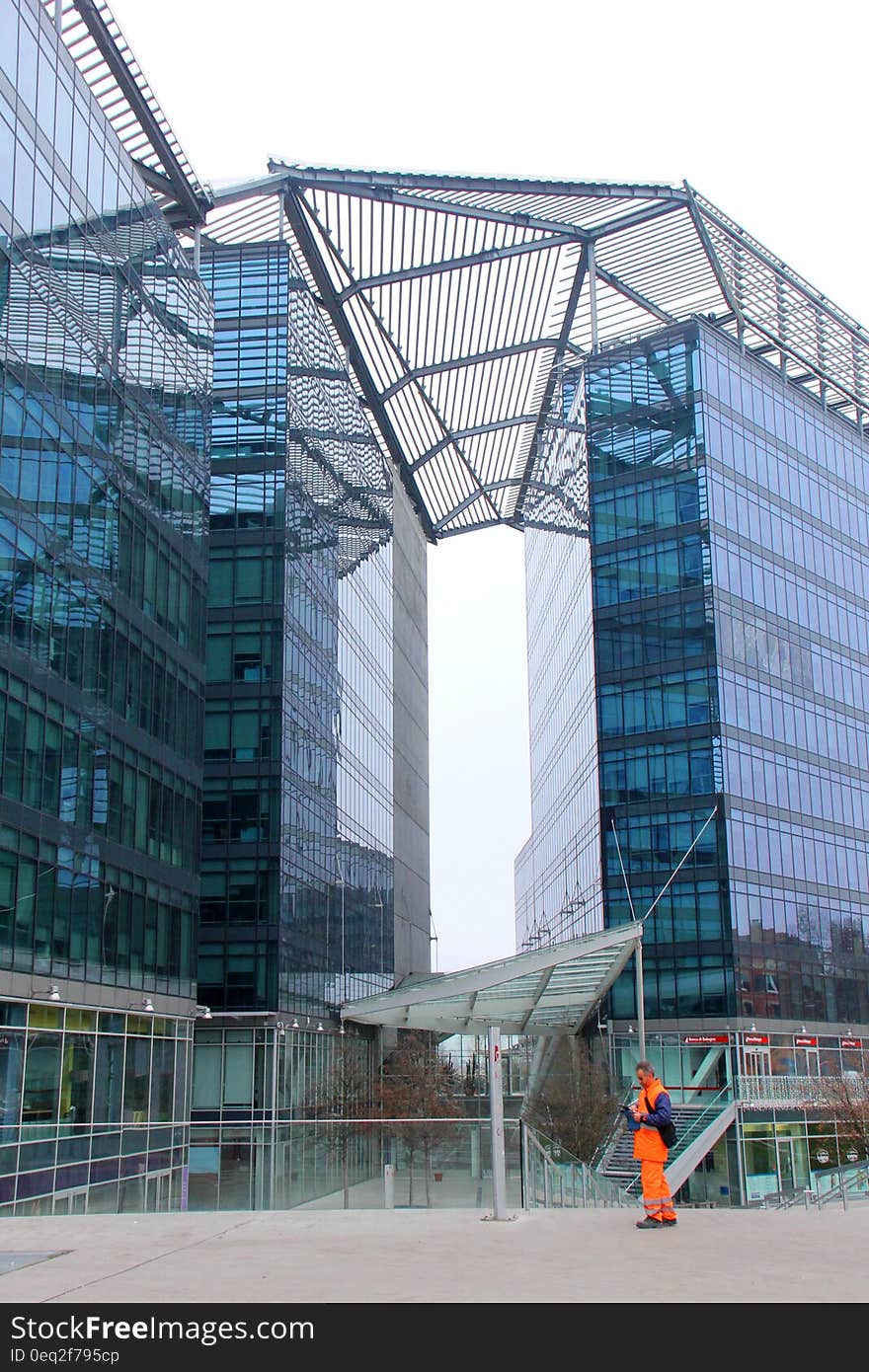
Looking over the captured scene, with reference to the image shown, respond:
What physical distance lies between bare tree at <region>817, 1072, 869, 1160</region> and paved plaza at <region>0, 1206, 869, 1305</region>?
37083mm

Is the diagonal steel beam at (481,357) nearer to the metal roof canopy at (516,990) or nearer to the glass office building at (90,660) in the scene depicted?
the glass office building at (90,660)

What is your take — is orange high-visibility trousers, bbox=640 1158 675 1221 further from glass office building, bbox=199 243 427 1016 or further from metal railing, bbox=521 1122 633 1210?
glass office building, bbox=199 243 427 1016

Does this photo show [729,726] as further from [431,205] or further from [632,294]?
[431,205]

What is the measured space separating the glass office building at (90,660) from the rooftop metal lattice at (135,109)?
2.88m

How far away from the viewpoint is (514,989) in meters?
36.6

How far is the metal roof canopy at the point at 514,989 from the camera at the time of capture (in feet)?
102

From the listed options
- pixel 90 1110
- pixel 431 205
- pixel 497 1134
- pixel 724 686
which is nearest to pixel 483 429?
pixel 431 205

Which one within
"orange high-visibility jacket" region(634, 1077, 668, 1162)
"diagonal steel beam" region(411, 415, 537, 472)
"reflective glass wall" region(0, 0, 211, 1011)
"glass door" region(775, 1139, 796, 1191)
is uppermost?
"diagonal steel beam" region(411, 415, 537, 472)

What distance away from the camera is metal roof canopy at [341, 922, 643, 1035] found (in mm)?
31109

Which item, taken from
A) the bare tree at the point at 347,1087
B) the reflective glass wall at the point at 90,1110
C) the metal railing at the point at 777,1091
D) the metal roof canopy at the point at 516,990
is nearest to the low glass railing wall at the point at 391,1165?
the reflective glass wall at the point at 90,1110

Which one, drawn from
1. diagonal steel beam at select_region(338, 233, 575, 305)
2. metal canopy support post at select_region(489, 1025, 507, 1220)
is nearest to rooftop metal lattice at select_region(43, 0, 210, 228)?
diagonal steel beam at select_region(338, 233, 575, 305)

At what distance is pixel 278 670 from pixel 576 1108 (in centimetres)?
1963

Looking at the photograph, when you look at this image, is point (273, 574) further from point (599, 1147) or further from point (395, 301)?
point (599, 1147)

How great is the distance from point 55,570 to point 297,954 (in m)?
25.4
